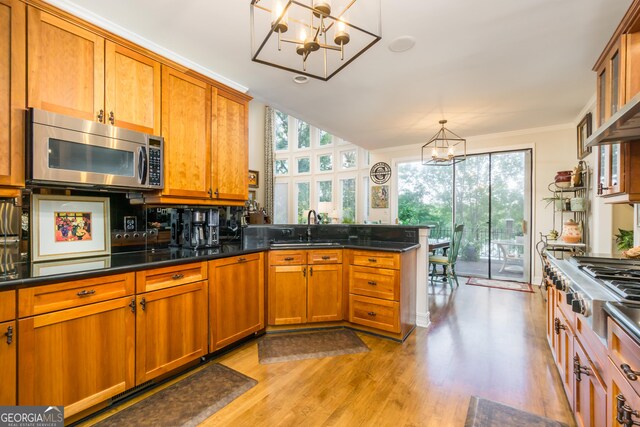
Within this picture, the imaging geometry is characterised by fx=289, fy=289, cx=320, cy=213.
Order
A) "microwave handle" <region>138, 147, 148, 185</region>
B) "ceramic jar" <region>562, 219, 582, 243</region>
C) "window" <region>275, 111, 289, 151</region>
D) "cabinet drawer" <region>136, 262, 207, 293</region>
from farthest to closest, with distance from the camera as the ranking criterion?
"window" <region>275, 111, 289, 151</region>
"ceramic jar" <region>562, 219, 582, 243</region>
"microwave handle" <region>138, 147, 148, 185</region>
"cabinet drawer" <region>136, 262, 207, 293</region>

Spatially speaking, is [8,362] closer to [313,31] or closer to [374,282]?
[374,282]

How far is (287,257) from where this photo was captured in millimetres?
A: 2898

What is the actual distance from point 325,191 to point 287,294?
511 cm

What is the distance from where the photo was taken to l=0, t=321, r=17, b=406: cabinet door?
4.50 feet

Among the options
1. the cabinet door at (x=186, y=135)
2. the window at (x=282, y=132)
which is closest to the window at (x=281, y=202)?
the window at (x=282, y=132)

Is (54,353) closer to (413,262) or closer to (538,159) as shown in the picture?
(413,262)

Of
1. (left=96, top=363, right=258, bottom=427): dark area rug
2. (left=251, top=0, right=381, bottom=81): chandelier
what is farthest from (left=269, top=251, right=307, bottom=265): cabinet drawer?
(left=251, top=0, right=381, bottom=81): chandelier

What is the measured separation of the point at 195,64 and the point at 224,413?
286 centimetres

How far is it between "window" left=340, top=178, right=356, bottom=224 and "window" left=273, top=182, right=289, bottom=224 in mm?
1837

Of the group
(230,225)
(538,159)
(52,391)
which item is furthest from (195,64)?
(538,159)

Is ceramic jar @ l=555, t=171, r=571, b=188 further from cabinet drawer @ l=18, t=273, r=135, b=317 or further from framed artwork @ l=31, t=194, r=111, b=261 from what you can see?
framed artwork @ l=31, t=194, r=111, b=261

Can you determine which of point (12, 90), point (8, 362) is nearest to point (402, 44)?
point (12, 90)

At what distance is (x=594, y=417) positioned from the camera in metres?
1.29

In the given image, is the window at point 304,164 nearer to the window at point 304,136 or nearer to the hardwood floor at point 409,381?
the window at point 304,136
